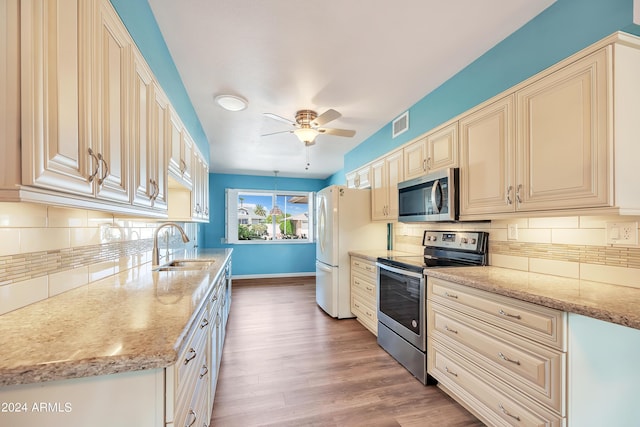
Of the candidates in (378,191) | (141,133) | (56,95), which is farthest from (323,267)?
(56,95)

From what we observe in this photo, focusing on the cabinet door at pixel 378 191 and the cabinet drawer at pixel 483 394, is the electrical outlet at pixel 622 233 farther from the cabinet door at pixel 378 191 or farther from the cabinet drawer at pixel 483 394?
the cabinet door at pixel 378 191

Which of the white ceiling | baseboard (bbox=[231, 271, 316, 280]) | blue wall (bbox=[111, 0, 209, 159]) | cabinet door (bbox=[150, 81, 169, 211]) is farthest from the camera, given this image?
baseboard (bbox=[231, 271, 316, 280])

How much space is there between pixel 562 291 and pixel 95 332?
1.95 m

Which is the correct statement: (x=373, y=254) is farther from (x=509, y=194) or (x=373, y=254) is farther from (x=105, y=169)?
(x=105, y=169)

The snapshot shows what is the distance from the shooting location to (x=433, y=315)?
206 centimetres

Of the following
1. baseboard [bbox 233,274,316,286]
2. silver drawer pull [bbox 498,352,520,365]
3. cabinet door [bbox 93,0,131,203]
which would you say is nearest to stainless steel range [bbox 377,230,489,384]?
silver drawer pull [bbox 498,352,520,365]

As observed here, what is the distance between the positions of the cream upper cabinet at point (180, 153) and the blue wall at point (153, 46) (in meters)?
0.19

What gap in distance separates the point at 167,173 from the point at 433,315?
2.13m

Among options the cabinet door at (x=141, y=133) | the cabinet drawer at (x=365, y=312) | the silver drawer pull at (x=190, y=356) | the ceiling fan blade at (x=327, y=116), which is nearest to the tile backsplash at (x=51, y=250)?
the cabinet door at (x=141, y=133)

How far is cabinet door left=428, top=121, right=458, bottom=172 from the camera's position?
87.8 inches

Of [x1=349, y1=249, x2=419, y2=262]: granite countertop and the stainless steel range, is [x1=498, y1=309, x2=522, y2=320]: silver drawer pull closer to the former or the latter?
the stainless steel range

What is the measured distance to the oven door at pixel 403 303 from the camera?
218cm

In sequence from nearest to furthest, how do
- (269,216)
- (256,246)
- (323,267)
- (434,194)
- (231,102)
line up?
(434,194), (231,102), (323,267), (256,246), (269,216)

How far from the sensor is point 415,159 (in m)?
2.75
